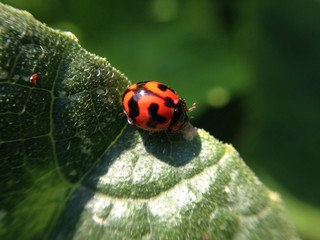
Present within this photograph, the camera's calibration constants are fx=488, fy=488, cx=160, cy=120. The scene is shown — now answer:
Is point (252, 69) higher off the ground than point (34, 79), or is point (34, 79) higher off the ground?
point (252, 69)

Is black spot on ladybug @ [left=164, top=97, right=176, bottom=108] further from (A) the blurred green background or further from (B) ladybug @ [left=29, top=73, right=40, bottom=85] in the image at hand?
(A) the blurred green background

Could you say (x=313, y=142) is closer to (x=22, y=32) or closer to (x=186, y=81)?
(x=186, y=81)

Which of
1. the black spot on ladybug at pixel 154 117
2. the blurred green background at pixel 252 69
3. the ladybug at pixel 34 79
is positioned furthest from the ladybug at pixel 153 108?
the blurred green background at pixel 252 69

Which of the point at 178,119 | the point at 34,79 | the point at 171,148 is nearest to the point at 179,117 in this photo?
the point at 178,119

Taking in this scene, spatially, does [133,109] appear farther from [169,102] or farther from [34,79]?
[34,79]

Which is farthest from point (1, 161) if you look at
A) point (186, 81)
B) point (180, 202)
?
point (186, 81)

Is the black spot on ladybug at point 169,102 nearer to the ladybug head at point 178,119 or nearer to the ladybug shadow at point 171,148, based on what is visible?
the ladybug head at point 178,119
